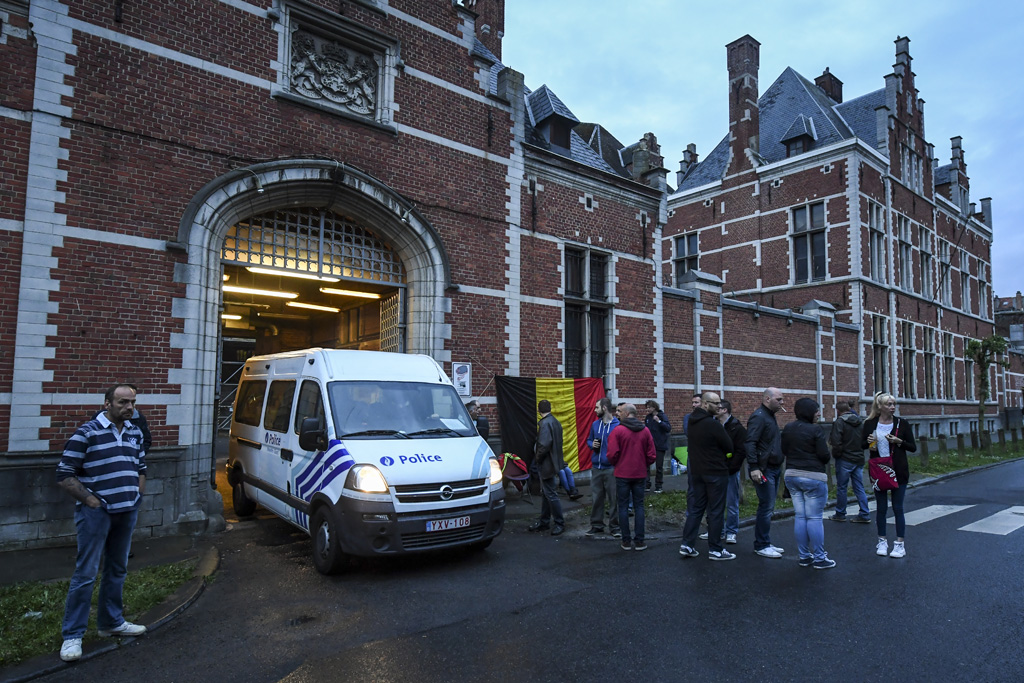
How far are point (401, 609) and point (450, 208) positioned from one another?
764 centimetres

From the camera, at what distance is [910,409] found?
2616cm

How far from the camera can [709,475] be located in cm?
651

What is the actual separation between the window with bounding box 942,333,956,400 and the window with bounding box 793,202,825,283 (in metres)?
10.7

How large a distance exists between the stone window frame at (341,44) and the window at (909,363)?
25.1 m

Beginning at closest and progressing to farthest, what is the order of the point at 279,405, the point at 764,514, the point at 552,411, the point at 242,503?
the point at 764,514
the point at 279,405
the point at 242,503
the point at 552,411

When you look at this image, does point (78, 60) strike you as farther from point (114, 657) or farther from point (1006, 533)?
point (1006, 533)

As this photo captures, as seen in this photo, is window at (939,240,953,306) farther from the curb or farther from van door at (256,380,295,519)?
the curb

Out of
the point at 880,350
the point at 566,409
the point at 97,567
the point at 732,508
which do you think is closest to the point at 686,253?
the point at 880,350

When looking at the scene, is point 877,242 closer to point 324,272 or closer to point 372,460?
point 324,272

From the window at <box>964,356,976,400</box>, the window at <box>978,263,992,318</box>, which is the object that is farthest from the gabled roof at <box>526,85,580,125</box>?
the window at <box>978,263,992,318</box>

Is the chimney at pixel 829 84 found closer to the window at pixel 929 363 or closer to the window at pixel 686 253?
the window at pixel 686 253

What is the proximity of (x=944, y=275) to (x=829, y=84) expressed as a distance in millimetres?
11216

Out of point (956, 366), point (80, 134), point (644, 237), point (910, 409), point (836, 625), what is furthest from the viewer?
→ point (956, 366)

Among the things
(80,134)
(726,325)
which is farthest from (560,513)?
(726,325)
